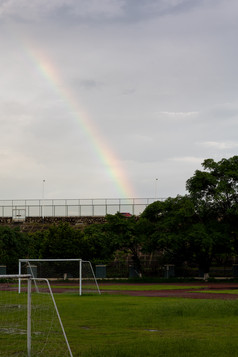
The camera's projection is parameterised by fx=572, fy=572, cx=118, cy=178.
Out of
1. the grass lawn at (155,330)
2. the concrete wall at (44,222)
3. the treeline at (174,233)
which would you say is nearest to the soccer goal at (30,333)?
the grass lawn at (155,330)

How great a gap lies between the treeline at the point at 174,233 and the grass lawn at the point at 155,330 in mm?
32692

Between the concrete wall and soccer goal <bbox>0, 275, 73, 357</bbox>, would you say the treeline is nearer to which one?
the concrete wall

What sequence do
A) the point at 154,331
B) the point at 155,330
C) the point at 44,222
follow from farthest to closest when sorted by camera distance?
the point at 44,222 → the point at 155,330 → the point at 154,331

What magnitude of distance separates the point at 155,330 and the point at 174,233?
40.9m

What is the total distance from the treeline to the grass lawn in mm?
32692

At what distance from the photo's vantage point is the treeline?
57562 mm

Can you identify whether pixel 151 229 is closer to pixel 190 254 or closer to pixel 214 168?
pixel 190 254

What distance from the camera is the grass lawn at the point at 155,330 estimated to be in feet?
44.9

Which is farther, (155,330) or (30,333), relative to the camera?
(155,330)

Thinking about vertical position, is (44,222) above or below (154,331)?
above

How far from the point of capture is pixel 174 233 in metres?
58.1

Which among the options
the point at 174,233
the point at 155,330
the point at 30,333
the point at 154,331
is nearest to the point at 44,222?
the point at 174,233

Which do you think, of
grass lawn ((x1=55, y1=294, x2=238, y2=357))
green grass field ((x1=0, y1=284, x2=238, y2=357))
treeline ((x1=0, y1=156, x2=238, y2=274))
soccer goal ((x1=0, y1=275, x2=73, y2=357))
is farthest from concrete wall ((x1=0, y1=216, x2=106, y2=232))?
soccer goal ((x1=0, y1=275, x2=73, y2=357))

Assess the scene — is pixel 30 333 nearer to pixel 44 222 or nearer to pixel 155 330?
pixel 155 330
